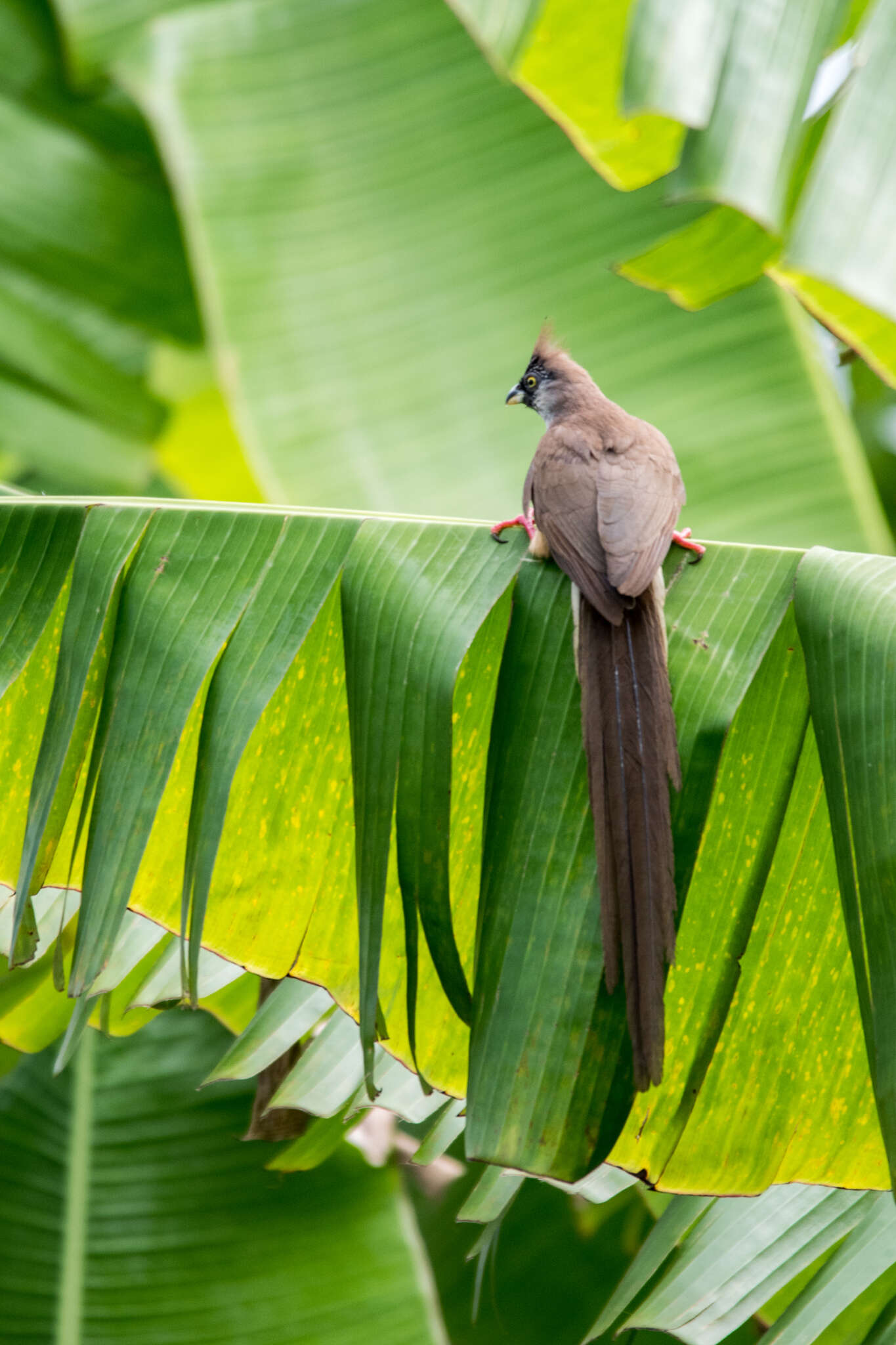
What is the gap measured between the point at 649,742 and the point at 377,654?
0.28m

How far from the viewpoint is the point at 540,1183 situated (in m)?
2.30

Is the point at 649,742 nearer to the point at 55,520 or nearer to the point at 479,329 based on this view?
the point at 55,520

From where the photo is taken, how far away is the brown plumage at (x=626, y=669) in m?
0.97

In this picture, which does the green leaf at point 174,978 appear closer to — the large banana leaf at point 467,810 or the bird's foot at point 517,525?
the large banana leaf at point 467,810

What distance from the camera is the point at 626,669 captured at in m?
1.11

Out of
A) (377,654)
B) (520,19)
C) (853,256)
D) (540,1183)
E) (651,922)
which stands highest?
(520,19)

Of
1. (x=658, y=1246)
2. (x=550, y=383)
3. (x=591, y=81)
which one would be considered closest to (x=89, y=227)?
(x=591, y=81)

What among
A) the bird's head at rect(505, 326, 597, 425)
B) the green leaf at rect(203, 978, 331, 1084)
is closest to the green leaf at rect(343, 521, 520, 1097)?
the green leaf at rect(203, 978, 331, 1084)

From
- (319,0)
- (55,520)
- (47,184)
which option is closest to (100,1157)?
(55,520)

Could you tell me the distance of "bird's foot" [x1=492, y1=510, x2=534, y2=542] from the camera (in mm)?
1258

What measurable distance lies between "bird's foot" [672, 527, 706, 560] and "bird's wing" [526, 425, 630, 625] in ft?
0.36

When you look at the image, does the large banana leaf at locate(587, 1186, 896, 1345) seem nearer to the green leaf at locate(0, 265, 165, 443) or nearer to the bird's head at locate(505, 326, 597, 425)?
the bird's head at locate(505, 326, 597, 425)

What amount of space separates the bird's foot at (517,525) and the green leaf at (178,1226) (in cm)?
141

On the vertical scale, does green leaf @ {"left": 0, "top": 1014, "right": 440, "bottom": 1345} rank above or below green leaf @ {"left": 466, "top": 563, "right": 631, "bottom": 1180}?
below
